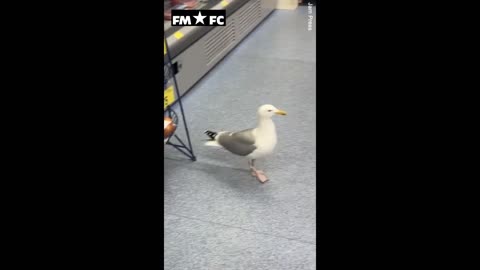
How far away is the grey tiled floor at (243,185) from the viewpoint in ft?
6.74

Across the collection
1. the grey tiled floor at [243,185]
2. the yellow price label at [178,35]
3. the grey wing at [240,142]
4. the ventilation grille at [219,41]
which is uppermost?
the yellow price label at [178,35]

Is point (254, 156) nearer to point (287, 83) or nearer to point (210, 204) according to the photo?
point (210, 204)

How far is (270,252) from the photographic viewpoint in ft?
6.72

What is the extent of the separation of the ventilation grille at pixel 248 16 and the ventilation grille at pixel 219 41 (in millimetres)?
168

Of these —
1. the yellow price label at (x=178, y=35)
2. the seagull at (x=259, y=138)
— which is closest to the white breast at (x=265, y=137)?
the seagull at (x=259, y=138)

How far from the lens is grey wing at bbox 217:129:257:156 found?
7.64ft

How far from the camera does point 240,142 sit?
7.73 ft

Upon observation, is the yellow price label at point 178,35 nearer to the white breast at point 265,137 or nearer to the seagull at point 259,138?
the seagull at point 259,138

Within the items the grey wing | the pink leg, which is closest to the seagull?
the grey wing

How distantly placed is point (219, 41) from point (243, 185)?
187 cm

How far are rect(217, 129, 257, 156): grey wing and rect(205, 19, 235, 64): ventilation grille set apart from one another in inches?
Answer: 58.5

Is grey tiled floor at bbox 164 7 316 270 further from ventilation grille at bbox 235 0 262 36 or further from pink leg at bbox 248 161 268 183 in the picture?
ventilation grille at bbox 235 0 262 36

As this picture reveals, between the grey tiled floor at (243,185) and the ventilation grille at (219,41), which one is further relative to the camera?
the ventilation grille at (219,41)
